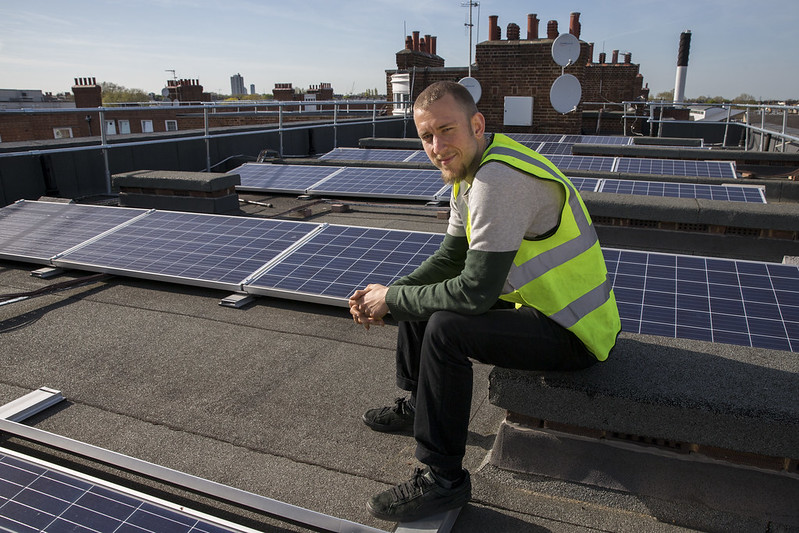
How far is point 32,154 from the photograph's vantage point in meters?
7.57

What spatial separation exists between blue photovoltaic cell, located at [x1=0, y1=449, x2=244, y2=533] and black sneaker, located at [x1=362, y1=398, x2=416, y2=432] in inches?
39.1

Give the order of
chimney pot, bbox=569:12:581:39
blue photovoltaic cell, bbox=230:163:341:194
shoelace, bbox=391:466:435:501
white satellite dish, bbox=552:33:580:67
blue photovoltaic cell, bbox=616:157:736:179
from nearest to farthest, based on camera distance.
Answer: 1. shoelace, bbox=391:466:435:501
2. blue photovoltaic cell, bbox=230:163:341:194
3. blue photovoltaic cell, bbox=616:157:736:179
4. white satellite dish, bbox=552:33:580:67
5. chimney pot, bbox=569:12:581:39

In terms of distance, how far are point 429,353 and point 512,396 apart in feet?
1.57

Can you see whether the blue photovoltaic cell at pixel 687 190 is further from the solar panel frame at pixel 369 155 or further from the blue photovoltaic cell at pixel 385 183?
the solar panel frame at pixel 369 155

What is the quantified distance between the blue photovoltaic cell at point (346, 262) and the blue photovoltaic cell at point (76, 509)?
7.07ft

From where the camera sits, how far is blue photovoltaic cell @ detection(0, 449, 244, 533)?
6.65 feet

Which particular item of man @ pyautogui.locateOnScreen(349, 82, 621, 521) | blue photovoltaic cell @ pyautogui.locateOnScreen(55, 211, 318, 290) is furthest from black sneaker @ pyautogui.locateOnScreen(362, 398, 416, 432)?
blue photovoltaic cell @ pyautogui.locateOnScreen(55, 211, 318, 290)

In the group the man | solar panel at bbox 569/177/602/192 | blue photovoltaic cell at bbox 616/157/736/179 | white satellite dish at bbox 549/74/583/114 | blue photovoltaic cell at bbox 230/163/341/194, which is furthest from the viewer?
white satellite dish at bbox 549/74/583/114

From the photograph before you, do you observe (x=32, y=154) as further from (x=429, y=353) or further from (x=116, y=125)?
(x=116, y=125)

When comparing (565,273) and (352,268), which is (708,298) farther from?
(352,268)

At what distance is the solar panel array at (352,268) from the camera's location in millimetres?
3504

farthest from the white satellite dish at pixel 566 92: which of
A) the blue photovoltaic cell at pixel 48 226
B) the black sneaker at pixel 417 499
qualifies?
the black sneaker at pixel 417 499

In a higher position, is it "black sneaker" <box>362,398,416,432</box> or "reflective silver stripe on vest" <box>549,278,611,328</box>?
"reflective silver stripe on vest" <box>549,278,611,328</box>

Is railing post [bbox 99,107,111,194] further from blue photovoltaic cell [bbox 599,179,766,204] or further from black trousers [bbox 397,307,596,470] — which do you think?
black trousers [bbox 397,307,596,470]
